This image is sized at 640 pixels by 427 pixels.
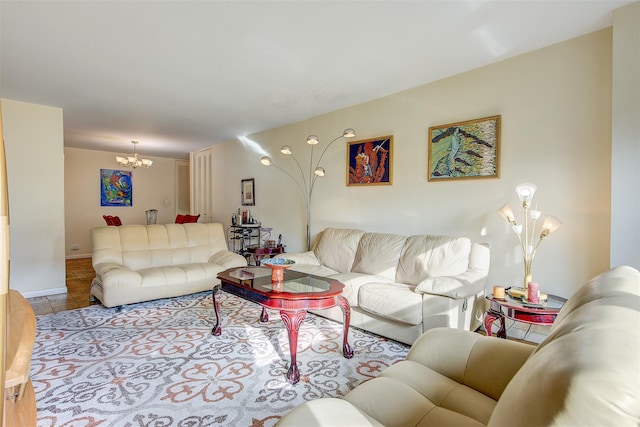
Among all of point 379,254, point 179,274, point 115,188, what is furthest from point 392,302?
point 115,188

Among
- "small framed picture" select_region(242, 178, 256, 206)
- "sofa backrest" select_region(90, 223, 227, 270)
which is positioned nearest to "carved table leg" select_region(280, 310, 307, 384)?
"sofa backrest" select_region(90, 223, 227, 270)

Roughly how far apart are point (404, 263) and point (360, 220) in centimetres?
108

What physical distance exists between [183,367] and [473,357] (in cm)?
195

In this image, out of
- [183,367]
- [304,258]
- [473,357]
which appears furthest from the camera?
[304,258]

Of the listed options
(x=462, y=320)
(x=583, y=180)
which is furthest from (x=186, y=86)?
(x=583, y=180)

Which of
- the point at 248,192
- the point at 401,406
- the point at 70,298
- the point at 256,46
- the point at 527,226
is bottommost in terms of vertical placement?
the point at 70,298

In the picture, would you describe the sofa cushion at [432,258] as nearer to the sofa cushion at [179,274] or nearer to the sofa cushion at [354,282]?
the sofa cushion at [354,282]

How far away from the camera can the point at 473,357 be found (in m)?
1.41

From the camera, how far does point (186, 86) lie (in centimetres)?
357

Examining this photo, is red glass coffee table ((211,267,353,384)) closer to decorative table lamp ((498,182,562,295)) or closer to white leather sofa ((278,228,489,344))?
white leather sofa ((278,228,489,344))

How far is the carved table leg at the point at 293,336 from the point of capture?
82.7 inches

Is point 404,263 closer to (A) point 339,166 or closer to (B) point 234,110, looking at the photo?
(A) point 339,166

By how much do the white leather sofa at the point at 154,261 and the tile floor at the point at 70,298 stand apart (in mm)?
270

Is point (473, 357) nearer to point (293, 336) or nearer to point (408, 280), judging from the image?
point (293, 336)
